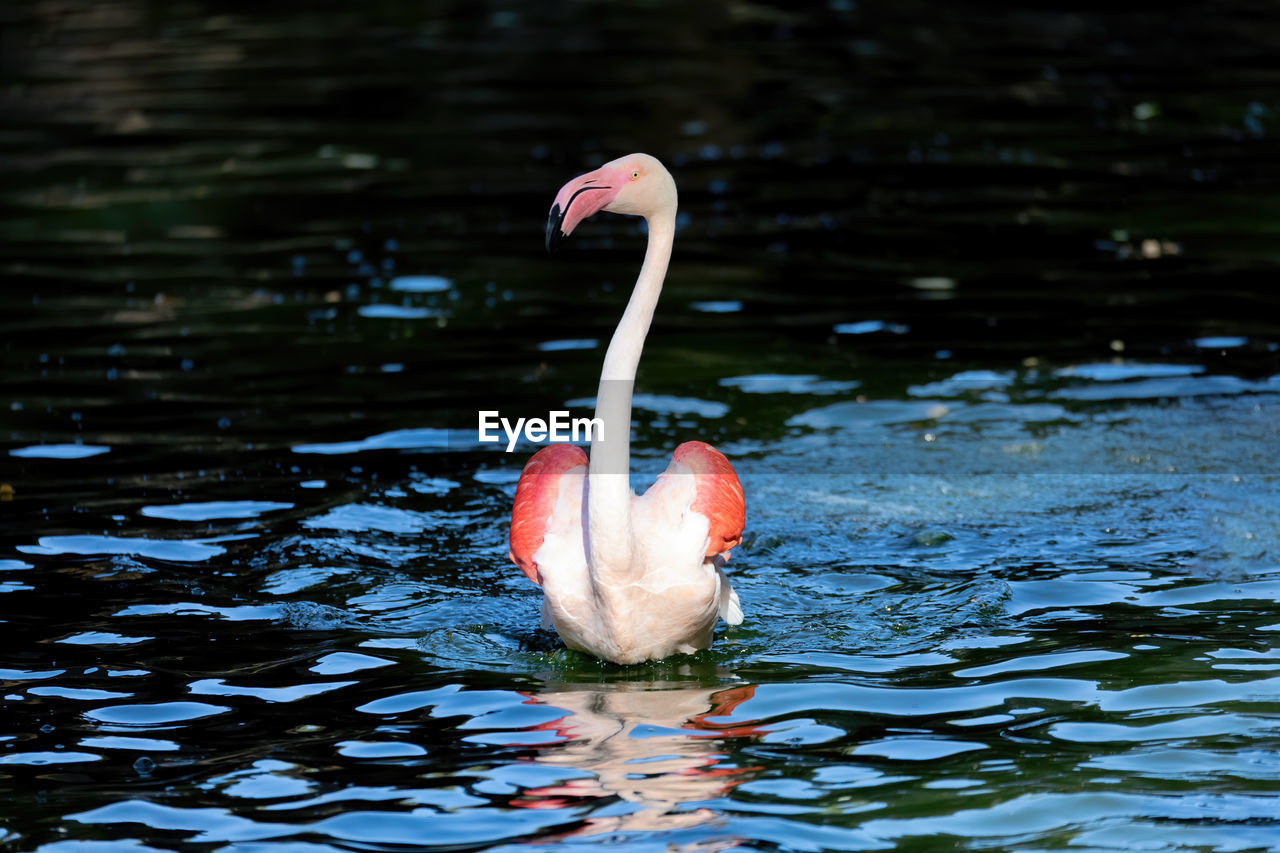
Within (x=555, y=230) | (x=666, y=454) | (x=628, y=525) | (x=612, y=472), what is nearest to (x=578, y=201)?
(x=555, y=230)

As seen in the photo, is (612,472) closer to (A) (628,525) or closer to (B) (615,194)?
(A) (628,525)

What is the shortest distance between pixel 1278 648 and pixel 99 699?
4494mm

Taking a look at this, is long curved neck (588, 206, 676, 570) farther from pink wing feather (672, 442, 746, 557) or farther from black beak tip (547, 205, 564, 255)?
black beak tip (547, 205, 564, 255)

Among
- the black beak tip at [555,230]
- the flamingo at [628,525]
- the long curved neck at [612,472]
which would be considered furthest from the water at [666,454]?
the black beak tip at [555,230]

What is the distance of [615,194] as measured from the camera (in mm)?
5906

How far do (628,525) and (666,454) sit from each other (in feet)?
9.60

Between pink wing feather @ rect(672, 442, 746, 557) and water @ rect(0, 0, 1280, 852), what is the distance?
56 cm

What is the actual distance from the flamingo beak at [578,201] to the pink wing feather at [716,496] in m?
1.10

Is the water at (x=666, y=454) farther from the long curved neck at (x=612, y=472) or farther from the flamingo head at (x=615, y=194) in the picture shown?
the flamingo head at (x=615, y=194)

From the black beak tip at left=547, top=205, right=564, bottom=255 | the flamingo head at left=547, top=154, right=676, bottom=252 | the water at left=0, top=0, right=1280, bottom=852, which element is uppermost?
the flamingo head at left=547, top=154, right=676, bottom=252

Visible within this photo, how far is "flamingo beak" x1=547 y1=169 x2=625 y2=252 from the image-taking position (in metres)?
5.62

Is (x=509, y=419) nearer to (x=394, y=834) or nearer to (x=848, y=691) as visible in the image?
(x=848, y=691)

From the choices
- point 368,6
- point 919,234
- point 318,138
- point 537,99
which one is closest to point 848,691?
point 919,234

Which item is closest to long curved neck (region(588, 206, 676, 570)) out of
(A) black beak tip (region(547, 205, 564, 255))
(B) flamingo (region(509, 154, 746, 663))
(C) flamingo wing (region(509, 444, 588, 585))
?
(B) flamingo (region(509, 154, 746, 663))
